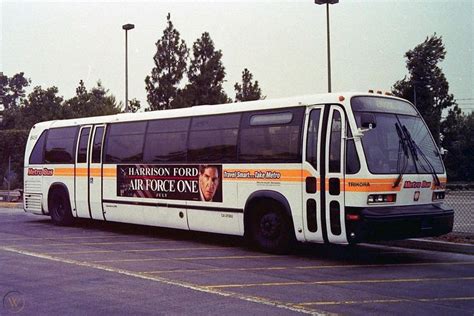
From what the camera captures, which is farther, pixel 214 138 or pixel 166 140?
pixel 166 140

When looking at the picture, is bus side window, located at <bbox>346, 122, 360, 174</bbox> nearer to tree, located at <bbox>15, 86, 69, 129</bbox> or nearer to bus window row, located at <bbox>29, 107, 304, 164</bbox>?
bus window row, located at <bbox>29, 107, 304, 164</bbox>

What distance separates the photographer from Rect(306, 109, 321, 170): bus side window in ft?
35.9

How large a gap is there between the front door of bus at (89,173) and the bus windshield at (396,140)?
7749 mm

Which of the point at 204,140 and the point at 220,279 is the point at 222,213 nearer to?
the point at 204,140

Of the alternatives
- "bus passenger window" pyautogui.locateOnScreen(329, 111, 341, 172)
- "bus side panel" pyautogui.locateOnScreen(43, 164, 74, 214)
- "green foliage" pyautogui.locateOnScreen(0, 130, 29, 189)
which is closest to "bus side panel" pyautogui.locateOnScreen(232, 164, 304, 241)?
"bus passenger window" pyautogui.locateOnScreen(329, 111, 341, 172)

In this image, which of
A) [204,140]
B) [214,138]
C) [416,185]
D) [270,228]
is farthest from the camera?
[204,140]

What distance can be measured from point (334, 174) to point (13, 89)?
91.6 m

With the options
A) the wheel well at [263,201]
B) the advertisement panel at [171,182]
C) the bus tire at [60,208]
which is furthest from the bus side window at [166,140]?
the bus tire at [60,208]

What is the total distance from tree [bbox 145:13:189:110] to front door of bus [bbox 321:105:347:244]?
21122 mm

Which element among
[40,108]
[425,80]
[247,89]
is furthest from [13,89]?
[425,80]

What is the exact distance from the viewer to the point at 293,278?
29.9 feet

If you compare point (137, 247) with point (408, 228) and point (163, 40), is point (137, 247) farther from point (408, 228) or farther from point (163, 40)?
point (163, 40)

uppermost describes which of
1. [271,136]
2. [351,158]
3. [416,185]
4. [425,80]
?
[425,80]

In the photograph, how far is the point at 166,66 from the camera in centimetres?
3147
